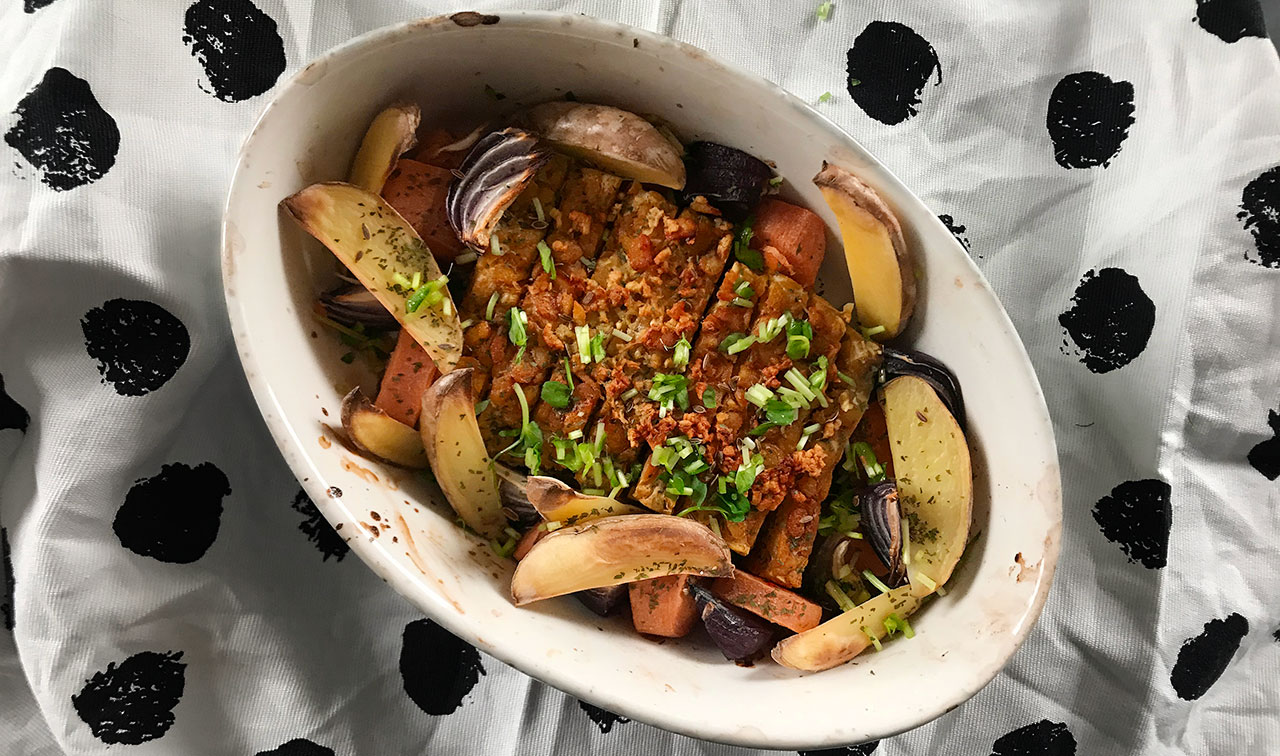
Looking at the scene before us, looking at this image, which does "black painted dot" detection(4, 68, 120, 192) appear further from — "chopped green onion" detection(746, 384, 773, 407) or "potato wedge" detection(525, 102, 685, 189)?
"chopped green onion" detection(746, 384, 773, 407)

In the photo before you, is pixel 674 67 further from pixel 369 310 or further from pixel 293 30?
pixel 293 30

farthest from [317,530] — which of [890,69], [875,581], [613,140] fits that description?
[890,69]

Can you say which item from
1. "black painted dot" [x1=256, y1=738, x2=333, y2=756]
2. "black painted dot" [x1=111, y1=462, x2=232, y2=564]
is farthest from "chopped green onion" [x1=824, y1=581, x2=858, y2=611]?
"black painted dot" [x1=111, y1=462, x2=232, y2=564]

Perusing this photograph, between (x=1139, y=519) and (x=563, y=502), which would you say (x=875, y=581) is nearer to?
(x=563, y=502)

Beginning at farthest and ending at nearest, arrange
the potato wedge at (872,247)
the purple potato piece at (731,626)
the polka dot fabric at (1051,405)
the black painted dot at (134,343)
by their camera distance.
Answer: the polka dot fabric at (1051,405), the black painted dot at (134,343), the purple potato piece at (731,626), the potato wedge at (872,247)

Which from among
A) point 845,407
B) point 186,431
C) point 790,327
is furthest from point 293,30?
point 845,407

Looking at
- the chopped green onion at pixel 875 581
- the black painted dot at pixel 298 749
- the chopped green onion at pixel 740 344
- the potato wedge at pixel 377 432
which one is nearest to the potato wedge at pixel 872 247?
the chopped green onion at pixel 740 344

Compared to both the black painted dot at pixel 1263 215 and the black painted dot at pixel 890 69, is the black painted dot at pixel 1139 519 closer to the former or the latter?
the black painted dot at pixel 1263 215
